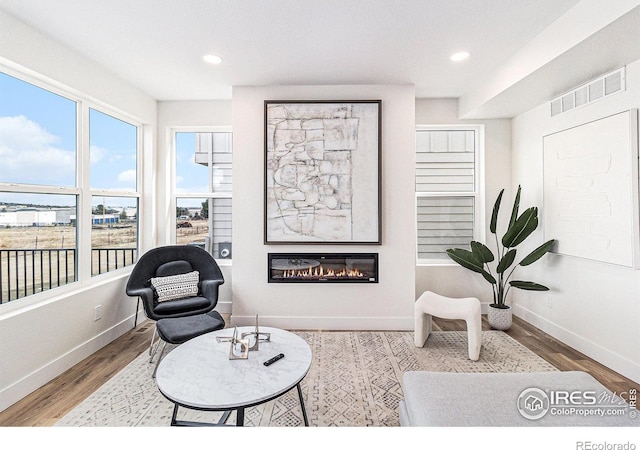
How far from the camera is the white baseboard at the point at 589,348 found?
2457 mm

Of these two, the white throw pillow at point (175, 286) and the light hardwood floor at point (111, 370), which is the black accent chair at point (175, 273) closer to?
the white throw pillow at point (175, 286)

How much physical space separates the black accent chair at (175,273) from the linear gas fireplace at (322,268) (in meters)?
0.62

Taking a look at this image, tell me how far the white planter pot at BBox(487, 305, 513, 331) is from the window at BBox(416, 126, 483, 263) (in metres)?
0.87

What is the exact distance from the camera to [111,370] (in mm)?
2652

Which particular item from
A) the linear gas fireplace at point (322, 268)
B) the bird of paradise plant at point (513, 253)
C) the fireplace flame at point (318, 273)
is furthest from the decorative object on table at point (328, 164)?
the bird of paradise plant at point (513, 253)

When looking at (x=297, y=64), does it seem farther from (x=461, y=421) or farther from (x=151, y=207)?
(x=461, y=421)

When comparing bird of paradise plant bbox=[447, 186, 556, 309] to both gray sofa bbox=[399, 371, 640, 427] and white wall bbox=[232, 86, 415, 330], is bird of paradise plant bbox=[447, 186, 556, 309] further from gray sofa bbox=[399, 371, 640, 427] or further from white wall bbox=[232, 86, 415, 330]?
gray sofa bbox=[399, 371, 640, 427]

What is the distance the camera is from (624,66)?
97.6 inches

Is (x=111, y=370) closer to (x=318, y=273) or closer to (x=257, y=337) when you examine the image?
(x=257, y=337)

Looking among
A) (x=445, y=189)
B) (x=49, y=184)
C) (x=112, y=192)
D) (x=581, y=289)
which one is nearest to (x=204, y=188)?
(x=112, y=192)

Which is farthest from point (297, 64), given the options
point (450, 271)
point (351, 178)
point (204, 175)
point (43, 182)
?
point (450, 271)

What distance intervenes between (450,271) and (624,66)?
2.48 metres

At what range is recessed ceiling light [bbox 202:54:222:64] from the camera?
112 inches

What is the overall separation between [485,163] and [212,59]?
3.31 meters
